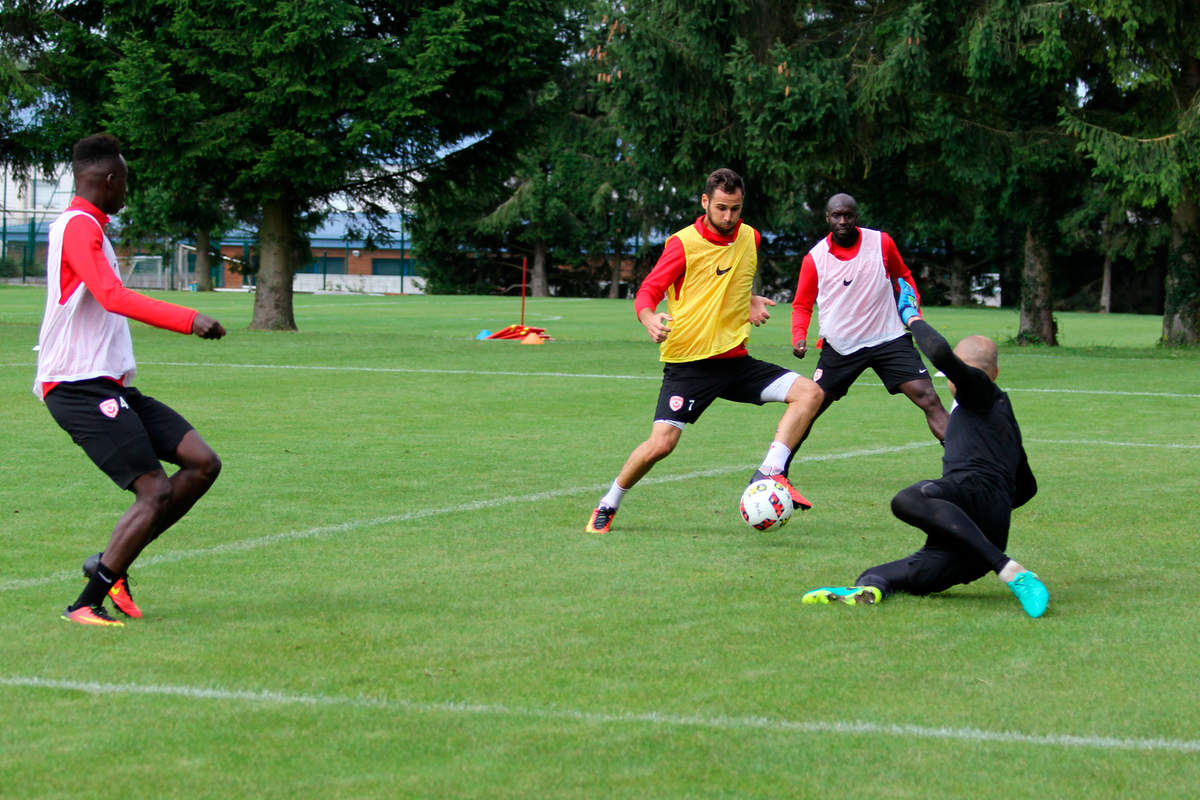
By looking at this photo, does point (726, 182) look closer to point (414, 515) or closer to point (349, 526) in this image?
point (414, 515)

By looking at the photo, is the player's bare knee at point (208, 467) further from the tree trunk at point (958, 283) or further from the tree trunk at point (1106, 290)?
the tree trunk at point (958, 283)

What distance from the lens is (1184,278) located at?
96.5 ft

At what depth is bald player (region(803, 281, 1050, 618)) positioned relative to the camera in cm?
686

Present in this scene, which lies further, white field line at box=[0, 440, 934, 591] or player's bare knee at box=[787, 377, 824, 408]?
player's bare knee at box=[787, 377, 824, 408]

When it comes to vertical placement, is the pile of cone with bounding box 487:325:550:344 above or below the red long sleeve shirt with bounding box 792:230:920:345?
below

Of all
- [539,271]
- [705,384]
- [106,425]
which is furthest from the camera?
[539,271]

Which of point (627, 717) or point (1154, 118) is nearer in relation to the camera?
point (627, 717)

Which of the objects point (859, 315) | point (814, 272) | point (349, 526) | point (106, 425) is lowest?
point (349, 526)

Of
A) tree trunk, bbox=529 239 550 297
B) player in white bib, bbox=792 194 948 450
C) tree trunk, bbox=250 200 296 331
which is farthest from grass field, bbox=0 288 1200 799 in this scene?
tree trunk, bbox=529 239 550 297

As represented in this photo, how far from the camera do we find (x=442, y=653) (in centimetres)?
598

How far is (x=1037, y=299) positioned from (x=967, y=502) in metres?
25.2

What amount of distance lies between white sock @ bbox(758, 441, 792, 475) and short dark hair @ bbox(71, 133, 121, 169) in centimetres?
420

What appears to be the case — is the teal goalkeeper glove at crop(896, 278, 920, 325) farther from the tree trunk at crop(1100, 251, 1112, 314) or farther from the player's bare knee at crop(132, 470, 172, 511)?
the tree trunk at crop(1100, 251, 1112, 314)

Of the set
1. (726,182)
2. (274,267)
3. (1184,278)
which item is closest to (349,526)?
(726,182)
